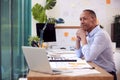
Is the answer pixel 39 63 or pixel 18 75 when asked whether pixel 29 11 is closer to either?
pixel 18 75

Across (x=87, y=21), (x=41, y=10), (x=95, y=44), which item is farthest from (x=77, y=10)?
(x=95, y=44)

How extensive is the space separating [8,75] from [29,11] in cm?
175

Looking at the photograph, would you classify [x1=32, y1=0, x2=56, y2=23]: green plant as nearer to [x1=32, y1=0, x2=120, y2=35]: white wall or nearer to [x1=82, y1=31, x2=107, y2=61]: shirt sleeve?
[x1=32, y1=0, x2=120, y2=35]: white wall

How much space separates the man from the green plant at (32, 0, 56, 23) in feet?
7.31

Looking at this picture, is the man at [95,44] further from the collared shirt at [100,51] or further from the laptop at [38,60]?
the laptop at [38,60]

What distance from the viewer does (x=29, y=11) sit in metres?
5.01

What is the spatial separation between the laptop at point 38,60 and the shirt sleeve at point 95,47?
2.08 feet

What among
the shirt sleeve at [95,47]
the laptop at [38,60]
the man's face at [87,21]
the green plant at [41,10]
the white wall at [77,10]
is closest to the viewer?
the laptop at [38,60]

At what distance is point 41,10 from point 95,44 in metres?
2.67

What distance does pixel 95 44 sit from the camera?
2270mm

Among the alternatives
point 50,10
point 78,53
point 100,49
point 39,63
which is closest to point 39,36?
point 50,10

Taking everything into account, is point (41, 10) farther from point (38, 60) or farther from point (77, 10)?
point (38, 60)

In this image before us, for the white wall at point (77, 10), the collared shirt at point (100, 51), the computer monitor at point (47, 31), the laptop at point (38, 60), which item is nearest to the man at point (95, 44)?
the collared shirt at point (100, 51)

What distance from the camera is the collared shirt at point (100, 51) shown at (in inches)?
88.2
